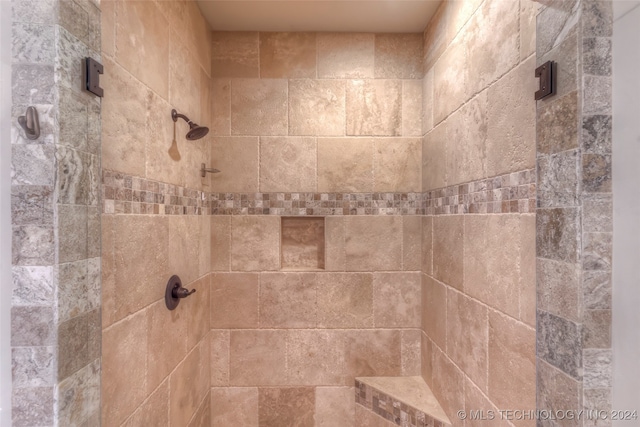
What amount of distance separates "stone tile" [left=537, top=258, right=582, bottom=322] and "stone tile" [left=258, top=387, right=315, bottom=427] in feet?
5.40

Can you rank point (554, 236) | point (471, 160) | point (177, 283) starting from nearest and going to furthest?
point (554, 236) → point (471, 160) → point (177, 283)

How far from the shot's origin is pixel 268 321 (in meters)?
2.09

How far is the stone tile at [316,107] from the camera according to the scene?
6.86ft

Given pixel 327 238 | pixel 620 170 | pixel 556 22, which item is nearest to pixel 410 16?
pixel 556 22

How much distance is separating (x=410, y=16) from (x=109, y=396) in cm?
234

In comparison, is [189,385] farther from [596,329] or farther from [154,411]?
[596,329]

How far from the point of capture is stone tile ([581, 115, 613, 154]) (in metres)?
0.75

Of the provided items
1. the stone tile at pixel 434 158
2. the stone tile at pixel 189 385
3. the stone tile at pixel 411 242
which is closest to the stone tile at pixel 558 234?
the stone tile at pixel 434 158

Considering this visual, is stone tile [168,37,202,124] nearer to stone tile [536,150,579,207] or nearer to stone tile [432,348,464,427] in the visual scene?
stone tile [536,150,579,207]

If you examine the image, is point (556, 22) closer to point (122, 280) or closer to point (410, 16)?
point (410, 16)

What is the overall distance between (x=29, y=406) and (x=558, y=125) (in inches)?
59.2

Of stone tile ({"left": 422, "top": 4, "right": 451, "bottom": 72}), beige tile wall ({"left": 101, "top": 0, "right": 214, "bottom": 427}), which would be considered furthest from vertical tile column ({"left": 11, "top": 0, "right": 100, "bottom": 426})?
stone tile ({"left": 422, "top": 4, "right": 451, "bottom": 72})

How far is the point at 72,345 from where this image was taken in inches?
32.5

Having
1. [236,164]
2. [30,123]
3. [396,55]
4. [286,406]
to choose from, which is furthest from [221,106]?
[286,406]
